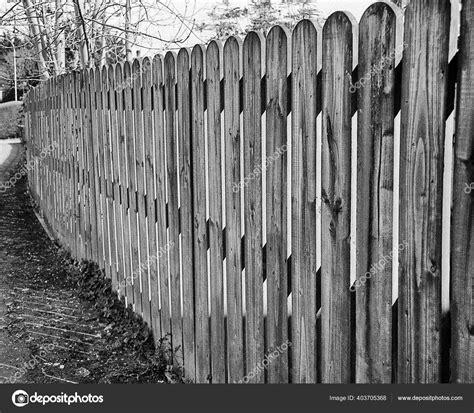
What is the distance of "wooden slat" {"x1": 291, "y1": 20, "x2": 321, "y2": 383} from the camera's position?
2.40 metres

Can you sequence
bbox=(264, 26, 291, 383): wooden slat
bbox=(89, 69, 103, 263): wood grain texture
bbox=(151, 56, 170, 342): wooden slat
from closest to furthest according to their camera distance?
bbox=(264, 26, 291, 383): wooden slat < bbox=(151, 56, 170, 342): wooden slat < bbox=(89, 69, 103, 263): wood grain texture

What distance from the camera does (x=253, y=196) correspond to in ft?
9.46

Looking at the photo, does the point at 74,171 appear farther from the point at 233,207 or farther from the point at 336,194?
the point at 336,194

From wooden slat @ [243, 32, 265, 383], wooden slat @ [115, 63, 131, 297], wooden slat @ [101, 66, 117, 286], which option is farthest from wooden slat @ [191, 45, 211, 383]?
wooden slat @ [101, 66, 117, 286]

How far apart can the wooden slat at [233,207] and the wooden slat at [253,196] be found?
85mm

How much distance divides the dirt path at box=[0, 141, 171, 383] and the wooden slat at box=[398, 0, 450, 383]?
2382 mm

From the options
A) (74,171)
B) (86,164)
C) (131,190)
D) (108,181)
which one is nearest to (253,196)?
(131,190)

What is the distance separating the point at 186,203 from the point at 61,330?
1.95 meters

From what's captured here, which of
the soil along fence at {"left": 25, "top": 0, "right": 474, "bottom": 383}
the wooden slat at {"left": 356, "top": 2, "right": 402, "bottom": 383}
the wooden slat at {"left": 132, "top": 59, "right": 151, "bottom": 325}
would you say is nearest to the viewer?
the soil along fence at {"left": 25, "top": 0, "right": 474, "bottom": 383}

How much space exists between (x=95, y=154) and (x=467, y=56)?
467 centimetres

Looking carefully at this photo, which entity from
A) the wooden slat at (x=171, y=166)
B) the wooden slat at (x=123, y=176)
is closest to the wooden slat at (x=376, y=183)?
the wooden slat at (x=171, y=166)

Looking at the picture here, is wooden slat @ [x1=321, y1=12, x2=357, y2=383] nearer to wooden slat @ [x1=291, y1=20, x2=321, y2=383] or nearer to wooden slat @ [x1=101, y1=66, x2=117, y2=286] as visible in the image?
wooden slat @ [x1=291, y1=20, x2=321, y2=383]

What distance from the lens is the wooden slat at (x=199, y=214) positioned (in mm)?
3455

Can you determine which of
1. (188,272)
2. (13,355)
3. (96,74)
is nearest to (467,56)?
(188,272)
